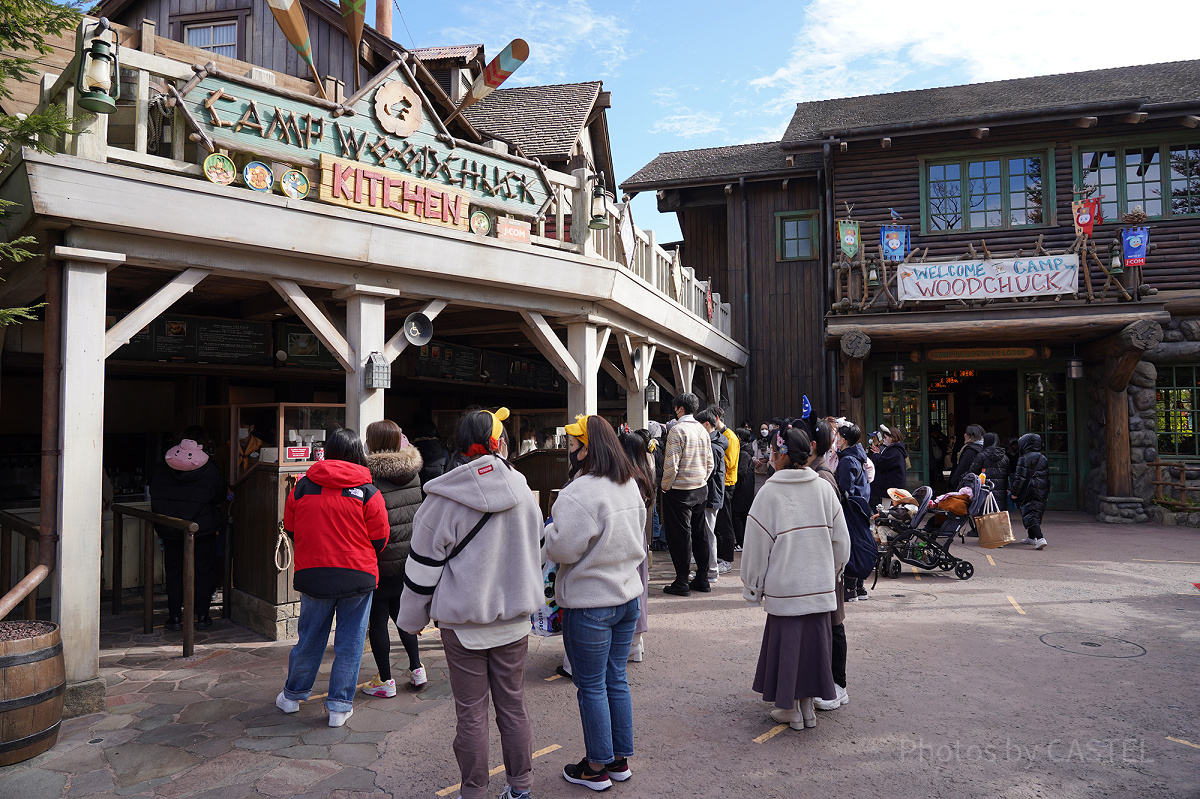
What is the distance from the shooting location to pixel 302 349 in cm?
879

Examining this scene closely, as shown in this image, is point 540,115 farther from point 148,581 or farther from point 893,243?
point 148,581

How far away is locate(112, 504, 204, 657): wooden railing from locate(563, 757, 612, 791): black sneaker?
10.9ft

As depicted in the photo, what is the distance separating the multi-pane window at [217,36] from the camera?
457 inches

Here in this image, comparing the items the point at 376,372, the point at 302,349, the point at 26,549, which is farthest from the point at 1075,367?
the point at 26,549

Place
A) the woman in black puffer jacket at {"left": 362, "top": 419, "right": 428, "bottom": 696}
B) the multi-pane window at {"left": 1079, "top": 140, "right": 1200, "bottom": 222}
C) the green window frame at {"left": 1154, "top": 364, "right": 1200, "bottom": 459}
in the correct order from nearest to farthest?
the woman in black puffer jacket at {"left": 362, "top": 419, "right": 428, "bottom": 696}, the green window frame at {"left": 1154, "top": 364, "right": 1200, "bottom": 459}, the multi-pane window at {"left": 1079, "top": 140, "right": 1200, "bottom": 222}

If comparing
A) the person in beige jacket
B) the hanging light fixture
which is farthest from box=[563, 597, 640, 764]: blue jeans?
the hanging light fixture

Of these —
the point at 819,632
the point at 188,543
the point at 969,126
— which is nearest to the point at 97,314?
the point at 188,543

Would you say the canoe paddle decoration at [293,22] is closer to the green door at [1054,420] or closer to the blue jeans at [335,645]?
the blue jeans at [335,645]

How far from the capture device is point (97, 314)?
15.4ft

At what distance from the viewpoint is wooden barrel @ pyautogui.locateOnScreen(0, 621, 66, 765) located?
3.64 meters

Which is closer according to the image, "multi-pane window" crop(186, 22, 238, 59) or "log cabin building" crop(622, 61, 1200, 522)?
"multi-pane window" crop(186, 22, 238, 59)

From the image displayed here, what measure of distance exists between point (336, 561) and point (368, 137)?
12.1 ft

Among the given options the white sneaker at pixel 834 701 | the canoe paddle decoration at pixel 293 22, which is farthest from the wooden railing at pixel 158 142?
the white sneaker at pixel 834 701

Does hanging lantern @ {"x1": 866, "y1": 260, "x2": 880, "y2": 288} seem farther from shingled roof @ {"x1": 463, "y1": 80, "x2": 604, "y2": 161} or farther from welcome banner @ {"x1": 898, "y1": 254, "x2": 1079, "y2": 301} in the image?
shingled roof @ {"x1": 463, "y1": 80, "x2": 604, "y2": 161}
